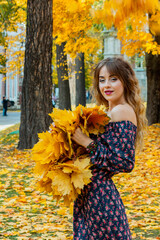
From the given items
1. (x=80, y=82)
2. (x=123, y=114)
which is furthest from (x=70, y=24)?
(x=123, y=114)

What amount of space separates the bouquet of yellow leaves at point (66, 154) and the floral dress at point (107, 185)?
7cm

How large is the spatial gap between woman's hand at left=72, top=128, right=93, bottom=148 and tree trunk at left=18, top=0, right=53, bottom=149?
6.82m

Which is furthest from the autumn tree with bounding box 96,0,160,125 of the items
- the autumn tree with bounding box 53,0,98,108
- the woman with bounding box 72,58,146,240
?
the woman with bounding box 72,58,146,240

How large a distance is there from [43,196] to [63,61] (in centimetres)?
1062

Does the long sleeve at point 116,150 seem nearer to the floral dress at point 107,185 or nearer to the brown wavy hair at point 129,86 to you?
the floral dress at point 107,185

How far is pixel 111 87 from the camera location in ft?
8.70

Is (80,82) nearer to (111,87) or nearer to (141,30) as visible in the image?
(141,30)

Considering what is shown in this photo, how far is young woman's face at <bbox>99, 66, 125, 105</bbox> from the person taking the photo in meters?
2.65

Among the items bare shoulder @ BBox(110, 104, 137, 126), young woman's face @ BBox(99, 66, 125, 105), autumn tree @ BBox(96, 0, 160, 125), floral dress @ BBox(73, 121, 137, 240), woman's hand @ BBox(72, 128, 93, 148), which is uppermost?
autumn tree @ BBox(96, 0, 160, 125)

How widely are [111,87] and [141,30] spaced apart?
9527mm

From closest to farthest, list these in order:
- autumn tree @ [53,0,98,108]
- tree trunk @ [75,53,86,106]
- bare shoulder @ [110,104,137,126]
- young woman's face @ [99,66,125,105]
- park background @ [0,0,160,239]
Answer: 1. bare shoulder @ [110,104,137,126]
2. young woman's face @ [99,66,125,105]
3. park background @ [0,0,160,239]
4. autumn tree @ [53,0,98,108]
5. tree trunk @ [75,53,86,106]

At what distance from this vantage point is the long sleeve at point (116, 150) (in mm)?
2402

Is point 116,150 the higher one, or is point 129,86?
point 129,86

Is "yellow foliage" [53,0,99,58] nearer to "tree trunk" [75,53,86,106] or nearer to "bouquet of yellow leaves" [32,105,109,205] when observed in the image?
"tree trunk" [75,53,86,106]
